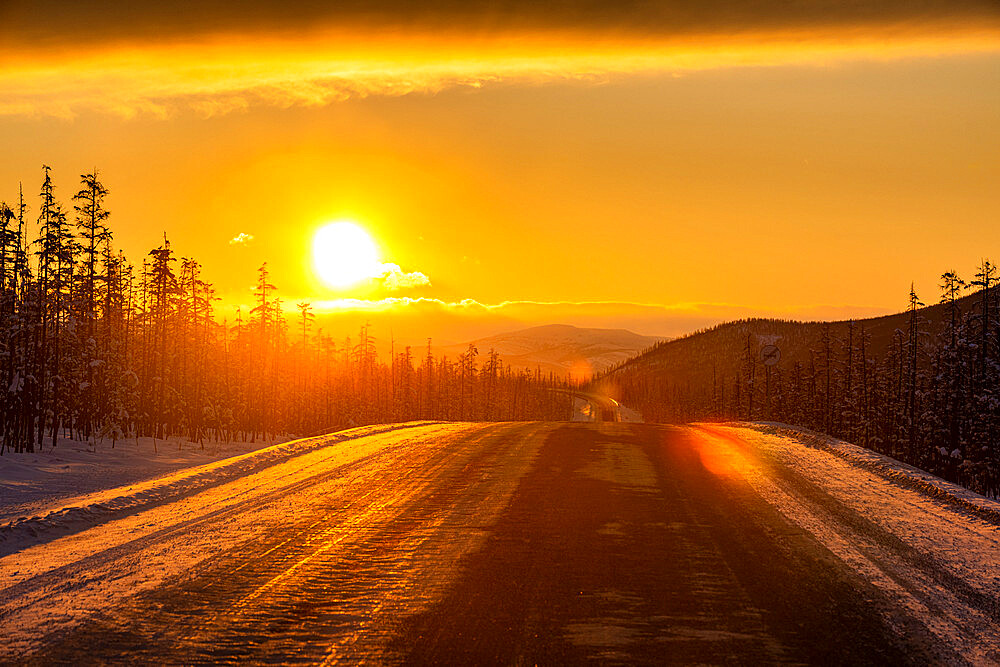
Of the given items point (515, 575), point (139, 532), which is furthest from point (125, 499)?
point (515, 575)

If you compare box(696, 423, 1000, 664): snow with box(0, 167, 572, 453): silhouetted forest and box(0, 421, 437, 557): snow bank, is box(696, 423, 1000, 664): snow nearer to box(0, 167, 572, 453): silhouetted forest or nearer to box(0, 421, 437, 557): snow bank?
box(0, 421, 437, 557): snow bank

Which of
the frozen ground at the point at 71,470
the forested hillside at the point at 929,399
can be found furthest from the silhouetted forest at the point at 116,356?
the forested hillside at the point at 929,399

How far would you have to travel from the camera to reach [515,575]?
27.0ft

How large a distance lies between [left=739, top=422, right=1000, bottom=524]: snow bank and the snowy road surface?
0.28 meters

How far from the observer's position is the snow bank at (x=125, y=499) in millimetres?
10221

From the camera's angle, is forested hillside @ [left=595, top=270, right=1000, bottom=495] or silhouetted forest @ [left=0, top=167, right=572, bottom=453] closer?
silhouetted forest @ [left=0, top=167, right=572, bottom=453]

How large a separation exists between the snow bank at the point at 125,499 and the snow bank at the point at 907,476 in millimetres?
14003

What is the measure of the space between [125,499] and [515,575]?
804cm

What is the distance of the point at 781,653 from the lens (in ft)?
19.8

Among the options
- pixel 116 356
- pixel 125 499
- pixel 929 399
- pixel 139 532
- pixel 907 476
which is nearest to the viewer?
pixel 139 532

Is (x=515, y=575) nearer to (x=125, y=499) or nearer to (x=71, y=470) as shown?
(x=125, y=499)

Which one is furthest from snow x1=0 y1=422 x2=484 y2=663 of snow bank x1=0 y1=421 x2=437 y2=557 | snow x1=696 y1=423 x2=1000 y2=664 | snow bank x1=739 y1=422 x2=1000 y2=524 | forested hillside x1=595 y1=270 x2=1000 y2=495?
forested hillside x1=595 y1=270 x2=1000 y2=495

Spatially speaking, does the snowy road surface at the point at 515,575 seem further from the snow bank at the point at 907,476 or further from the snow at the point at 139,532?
the snow bank at the point at 907,476

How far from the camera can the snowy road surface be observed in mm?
6164
